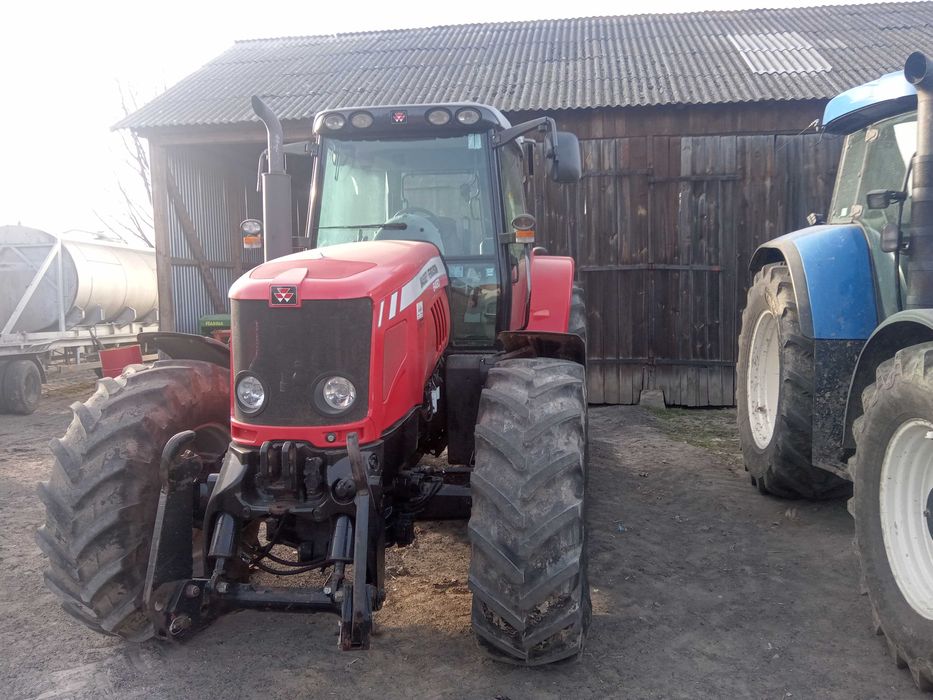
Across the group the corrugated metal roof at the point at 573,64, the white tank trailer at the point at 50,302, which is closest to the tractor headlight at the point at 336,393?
the corrugated metal roof at the point at 573,64

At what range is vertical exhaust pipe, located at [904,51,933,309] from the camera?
309cm

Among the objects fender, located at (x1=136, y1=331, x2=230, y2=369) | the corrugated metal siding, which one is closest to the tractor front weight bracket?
fender, located at (x1=136, y1=331, x2=230, y2=369)

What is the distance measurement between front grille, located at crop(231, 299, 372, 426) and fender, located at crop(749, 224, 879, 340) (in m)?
2.40

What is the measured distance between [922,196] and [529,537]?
218 cm

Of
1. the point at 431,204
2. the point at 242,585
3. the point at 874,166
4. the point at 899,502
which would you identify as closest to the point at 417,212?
the point at 431,204

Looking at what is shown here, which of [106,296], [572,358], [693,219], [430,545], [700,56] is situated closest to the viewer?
[572,358]

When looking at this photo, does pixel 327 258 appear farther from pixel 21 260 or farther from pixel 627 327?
pixel 21 260

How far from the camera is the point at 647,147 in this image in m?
8.45

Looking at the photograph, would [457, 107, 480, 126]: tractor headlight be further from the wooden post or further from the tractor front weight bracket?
the wooden post

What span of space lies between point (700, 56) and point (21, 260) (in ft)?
31.8

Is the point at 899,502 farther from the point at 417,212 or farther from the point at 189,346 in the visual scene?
the point at 189,346

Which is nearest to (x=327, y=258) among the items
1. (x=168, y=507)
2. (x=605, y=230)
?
(x=168, y=507)

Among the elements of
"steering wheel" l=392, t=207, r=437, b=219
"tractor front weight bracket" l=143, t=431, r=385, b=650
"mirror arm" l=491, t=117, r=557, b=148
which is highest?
"mirror arm" l=491, t=117, r=557, b=148

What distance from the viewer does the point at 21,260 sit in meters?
11.1
